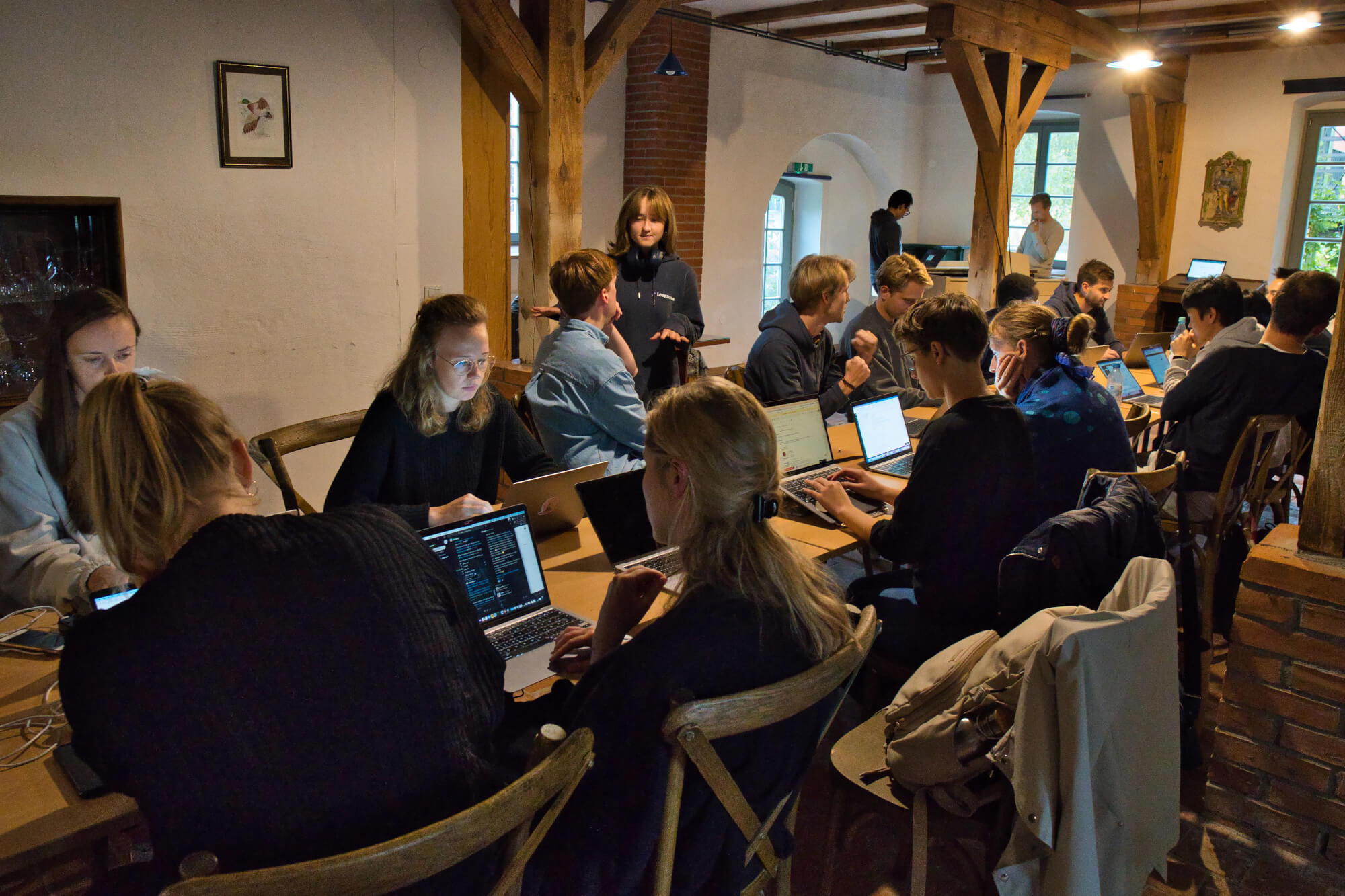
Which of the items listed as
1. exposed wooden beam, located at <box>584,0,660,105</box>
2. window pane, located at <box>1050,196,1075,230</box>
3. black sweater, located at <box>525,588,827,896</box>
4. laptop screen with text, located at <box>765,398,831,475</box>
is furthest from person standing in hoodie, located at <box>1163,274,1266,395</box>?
window pane, located at <box>1050,196,1075,230</box>

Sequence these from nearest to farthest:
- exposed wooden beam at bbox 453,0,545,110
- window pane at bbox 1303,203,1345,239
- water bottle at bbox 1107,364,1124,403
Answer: exposed wooden beam at bbox 453,0,545,110 → water bottle at bbox 1107,364,1124,403 → window pane at bbox 1303,203,1345,239

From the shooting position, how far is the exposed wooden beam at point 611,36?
4648 mm

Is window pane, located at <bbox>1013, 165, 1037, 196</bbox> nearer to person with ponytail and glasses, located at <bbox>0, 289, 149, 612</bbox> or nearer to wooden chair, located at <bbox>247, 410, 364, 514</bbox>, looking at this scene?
wooden chair, located at <bbox>247, 410, 364, 514</bbox>

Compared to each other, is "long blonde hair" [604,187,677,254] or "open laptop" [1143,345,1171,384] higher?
"long blonde hair" [604,187,677,254]

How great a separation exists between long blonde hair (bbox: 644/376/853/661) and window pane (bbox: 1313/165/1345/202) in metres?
9.70

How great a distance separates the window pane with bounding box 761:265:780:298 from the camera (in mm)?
10914

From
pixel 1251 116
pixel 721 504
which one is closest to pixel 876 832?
pixel 721 504

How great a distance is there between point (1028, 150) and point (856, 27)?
3601mm

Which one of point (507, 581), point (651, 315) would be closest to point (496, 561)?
point (507, 581)

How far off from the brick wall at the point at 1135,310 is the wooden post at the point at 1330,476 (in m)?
7.68

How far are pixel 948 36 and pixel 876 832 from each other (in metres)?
5.22

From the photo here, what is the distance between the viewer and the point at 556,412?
3064 millimetres

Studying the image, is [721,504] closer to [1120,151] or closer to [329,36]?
[329,36]

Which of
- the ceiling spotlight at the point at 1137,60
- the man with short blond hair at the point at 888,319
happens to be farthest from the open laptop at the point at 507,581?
the ceiling spotlight at the point at 1137,60
